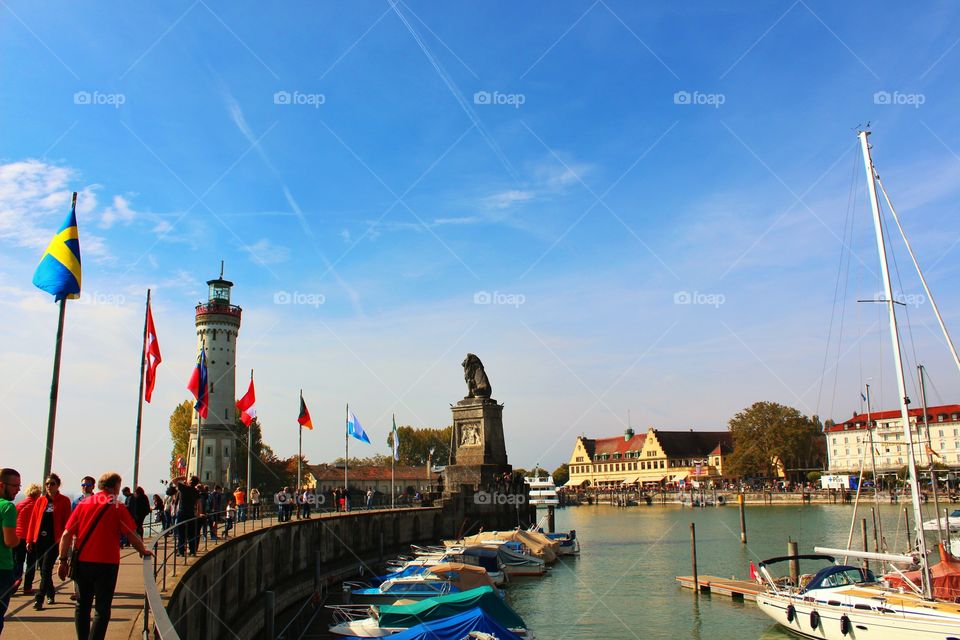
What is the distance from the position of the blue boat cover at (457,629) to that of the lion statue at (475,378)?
37.3 metres

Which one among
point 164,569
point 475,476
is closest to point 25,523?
point 164,569

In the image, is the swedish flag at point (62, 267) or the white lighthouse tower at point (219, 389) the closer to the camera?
the swedish flag at point (62, 267)

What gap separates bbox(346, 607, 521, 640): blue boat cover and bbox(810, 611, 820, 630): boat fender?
11.3m

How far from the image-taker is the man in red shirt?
365 inches

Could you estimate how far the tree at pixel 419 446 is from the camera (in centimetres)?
15362

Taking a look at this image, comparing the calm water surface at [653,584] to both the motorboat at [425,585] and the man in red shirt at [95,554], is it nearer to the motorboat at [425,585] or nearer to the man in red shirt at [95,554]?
the motorboat at [425,585]

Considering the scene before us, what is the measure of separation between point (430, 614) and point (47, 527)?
41.8 ft

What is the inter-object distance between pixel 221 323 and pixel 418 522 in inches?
1596

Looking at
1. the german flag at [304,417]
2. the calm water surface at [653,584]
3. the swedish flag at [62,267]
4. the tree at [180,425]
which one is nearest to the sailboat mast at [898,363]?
the calm water surface at [653,584]

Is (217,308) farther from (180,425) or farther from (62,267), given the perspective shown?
(62,267)

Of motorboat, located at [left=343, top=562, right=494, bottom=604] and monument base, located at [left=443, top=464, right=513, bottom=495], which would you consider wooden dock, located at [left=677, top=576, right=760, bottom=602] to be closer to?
motorboat, located at [left=343, top=562, right=494, bottom=604]

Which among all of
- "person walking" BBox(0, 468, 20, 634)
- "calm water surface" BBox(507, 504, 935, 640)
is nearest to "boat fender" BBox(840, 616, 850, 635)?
"calm water surface" BBox(507, 504, 935, 640)

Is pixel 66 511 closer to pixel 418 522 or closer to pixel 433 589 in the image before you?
pixel 433 589

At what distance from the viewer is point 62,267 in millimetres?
18172
